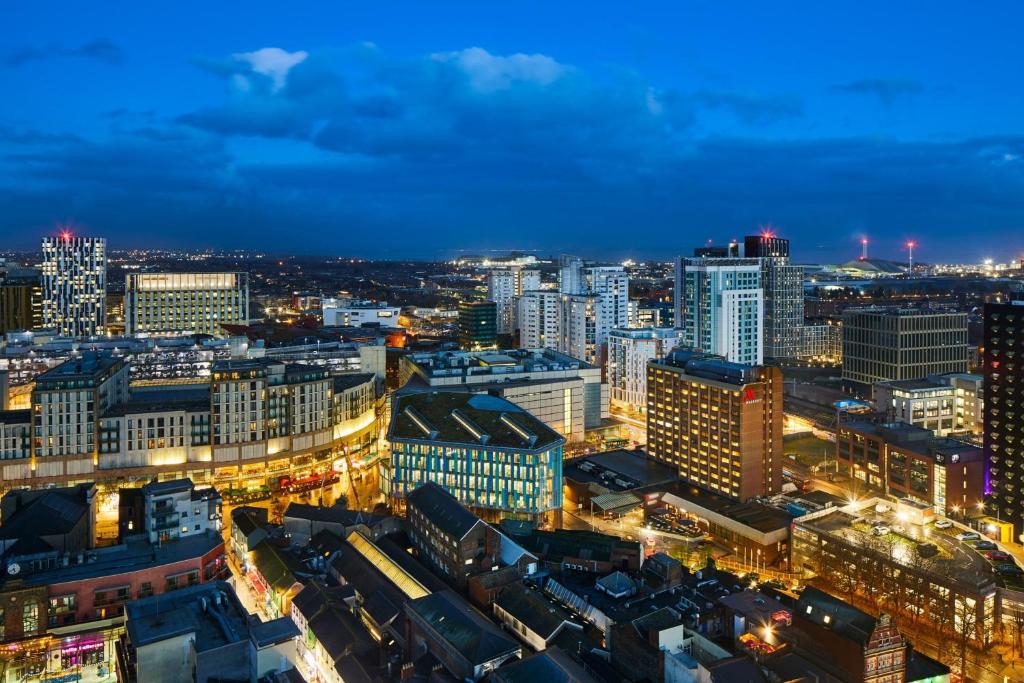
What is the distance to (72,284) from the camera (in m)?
69.1

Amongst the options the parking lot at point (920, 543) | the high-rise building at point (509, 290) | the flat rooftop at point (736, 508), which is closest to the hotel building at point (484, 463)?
the flat rooftop at point (736, 508)

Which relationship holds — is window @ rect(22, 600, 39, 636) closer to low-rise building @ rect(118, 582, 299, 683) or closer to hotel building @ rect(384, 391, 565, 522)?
low-rise building @ rect(118, 582, 299, 683)

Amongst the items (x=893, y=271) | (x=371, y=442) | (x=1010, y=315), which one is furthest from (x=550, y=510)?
(x=893, y=271)

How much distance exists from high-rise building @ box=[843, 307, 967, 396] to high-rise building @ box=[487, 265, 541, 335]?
36.7 metres

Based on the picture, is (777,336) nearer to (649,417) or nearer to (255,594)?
(649,417)

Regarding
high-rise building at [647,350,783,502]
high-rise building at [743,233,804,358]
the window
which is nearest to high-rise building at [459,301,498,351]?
high-rise building at [743,233,804,358]

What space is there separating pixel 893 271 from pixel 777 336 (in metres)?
135

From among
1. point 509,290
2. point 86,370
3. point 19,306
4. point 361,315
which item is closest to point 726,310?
point 509,290

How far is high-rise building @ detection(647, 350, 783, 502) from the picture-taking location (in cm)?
3597

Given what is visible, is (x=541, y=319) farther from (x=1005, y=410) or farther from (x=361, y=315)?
(x=1005, y=410)

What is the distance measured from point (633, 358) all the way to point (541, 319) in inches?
614

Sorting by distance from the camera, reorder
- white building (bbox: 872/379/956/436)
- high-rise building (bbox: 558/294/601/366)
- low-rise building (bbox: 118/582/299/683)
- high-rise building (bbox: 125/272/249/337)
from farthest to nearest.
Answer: high-rise building (bbox: 125/272/249/337)
high-rise building (bbox: 558/294/601/366)
white building (bbox: 872/379/956/436)
low-rise building (bbox: 118/582/299/683)

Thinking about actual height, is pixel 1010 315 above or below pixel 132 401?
above

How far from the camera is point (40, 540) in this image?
25703 mm
